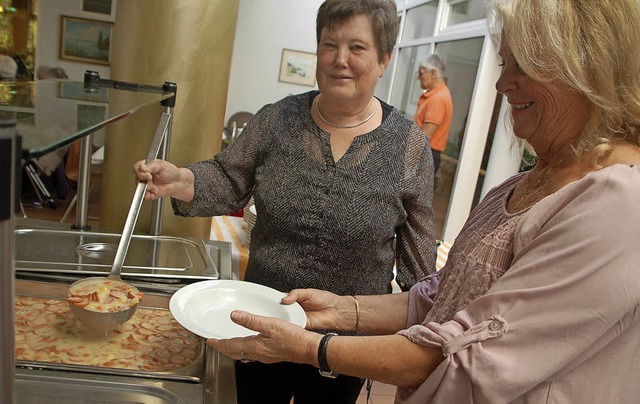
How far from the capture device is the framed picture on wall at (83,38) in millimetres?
5594

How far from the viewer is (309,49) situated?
638 cm

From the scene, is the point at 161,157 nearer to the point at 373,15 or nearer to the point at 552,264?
the point at 373,15

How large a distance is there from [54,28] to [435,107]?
430cm

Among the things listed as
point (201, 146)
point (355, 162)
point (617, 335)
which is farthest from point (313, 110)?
point (617, 335)

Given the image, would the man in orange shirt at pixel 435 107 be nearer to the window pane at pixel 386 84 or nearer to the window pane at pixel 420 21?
the window pane at pixel 420 21

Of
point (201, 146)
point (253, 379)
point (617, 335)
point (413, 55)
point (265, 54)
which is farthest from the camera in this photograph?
point (265, 54)

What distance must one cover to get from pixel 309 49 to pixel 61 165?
3.35 m

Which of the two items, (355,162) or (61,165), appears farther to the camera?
(61,165)

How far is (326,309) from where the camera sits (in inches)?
41.7

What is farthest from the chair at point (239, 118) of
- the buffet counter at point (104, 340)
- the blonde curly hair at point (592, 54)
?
the blonde curly hair at point (592, 54)

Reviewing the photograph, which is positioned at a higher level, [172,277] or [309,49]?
[309,49]

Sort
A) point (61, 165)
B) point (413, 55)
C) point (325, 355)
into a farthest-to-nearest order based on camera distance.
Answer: point (413, 55) → point (61, 165) → point (325, 355)

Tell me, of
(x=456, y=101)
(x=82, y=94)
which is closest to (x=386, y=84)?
(x=456, y=101)

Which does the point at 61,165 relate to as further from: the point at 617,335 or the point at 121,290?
the point at 617,335
